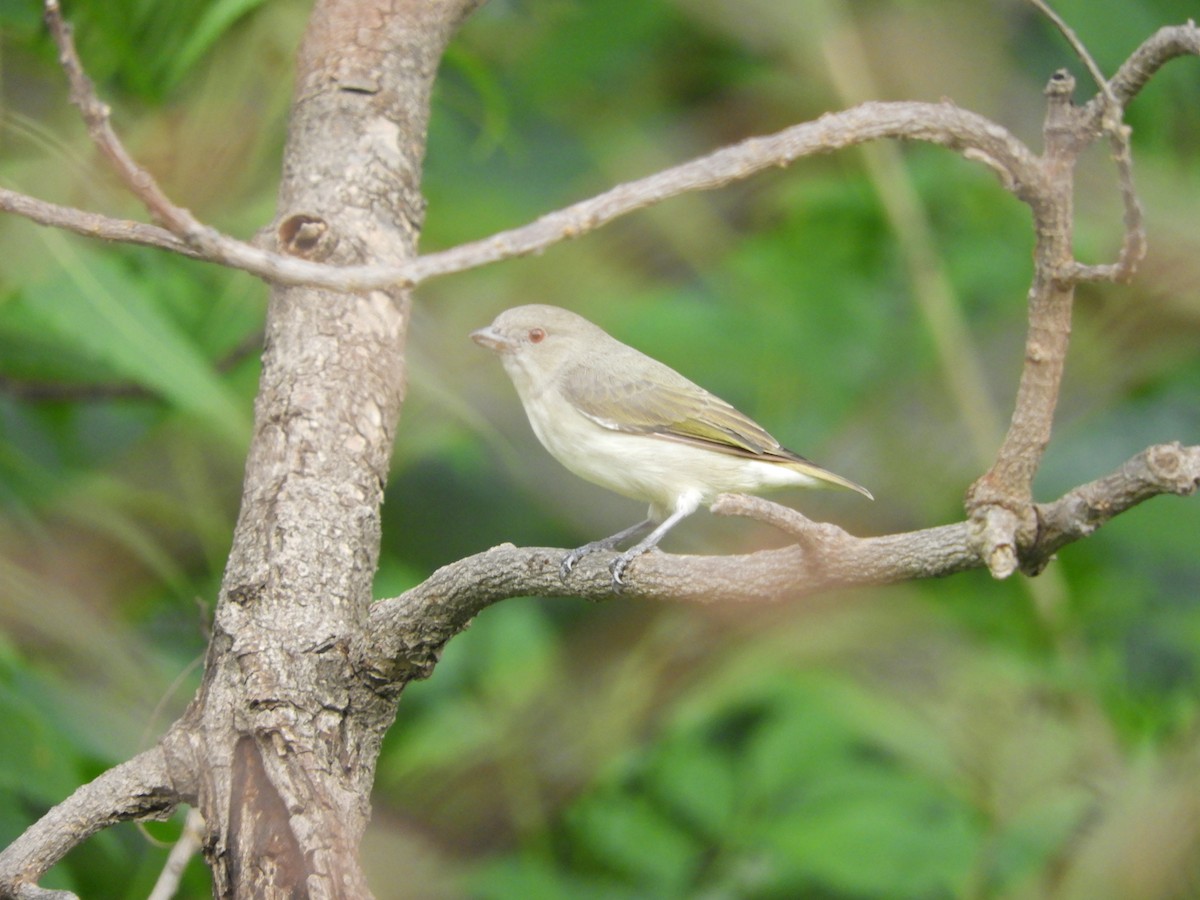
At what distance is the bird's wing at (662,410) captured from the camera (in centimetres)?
326

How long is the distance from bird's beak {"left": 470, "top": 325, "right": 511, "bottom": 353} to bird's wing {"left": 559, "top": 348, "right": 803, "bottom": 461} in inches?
11.3

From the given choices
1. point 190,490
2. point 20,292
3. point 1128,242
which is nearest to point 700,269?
point 190,490

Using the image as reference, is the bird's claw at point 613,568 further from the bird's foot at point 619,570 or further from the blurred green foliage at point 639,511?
the blurred green foliage at point 639,511

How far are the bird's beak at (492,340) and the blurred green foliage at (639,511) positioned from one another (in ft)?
1.28

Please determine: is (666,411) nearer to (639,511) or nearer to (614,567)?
(614,567)

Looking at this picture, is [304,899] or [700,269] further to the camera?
[700,269]

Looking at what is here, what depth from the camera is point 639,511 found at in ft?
16.0

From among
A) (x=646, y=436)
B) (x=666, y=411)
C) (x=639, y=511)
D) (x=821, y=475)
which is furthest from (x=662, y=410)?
(x=639, y=511)

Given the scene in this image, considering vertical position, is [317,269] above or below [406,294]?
below

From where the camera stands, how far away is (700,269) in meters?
5.62

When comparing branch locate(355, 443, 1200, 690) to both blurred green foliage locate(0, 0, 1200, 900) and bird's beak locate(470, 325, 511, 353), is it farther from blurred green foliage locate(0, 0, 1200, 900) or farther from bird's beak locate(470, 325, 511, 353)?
bird's beak locate(470, 325, 511, 353)

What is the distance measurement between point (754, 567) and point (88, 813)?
4.24ft

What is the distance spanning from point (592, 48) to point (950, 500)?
253cm

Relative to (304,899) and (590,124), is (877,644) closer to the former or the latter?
(590,124)
